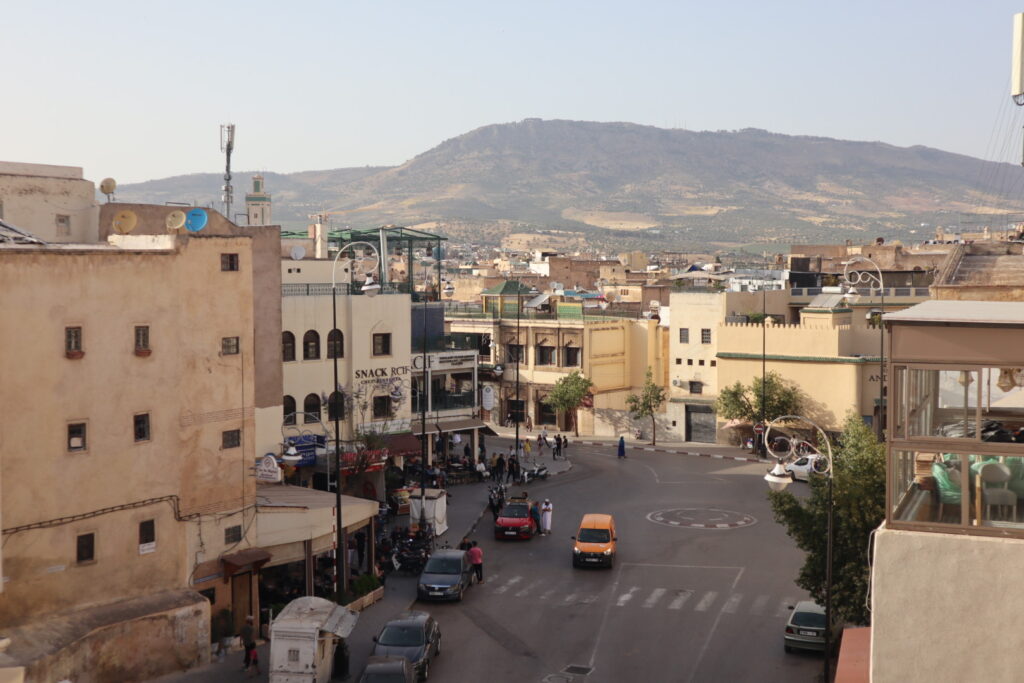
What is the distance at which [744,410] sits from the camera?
53.8 metres

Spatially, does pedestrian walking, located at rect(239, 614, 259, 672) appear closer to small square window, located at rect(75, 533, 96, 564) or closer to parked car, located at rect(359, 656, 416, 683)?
Result: parked car, located at rect(359, 656, 416, 683)

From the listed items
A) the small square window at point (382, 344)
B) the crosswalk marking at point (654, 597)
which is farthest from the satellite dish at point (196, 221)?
the crosswalk marking at point (654, 597)

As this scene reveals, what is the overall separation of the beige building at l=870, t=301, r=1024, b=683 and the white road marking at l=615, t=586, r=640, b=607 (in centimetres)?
1779

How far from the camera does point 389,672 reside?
20547mm

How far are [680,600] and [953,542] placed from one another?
1843 centimetres

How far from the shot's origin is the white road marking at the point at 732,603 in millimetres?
27078

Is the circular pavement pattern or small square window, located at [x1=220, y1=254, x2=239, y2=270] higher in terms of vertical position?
small square window, located at [x1=220, y1=254, x2=239, y2=270]

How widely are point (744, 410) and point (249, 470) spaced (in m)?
32.2

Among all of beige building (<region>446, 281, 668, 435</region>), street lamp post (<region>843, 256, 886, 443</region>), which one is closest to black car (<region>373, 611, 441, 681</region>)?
street lamp post (<region>843, 256, 886, 443</region>)

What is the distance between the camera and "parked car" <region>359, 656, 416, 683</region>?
2044 centimetres

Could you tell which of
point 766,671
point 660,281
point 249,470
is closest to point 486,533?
point 249,470

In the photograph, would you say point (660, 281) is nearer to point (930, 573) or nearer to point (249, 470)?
point (249, 470)

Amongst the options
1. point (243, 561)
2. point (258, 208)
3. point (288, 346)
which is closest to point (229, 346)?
point (243, 561)

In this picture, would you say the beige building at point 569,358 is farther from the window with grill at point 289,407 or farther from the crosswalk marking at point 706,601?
the crosswalk marking at point 706,601
